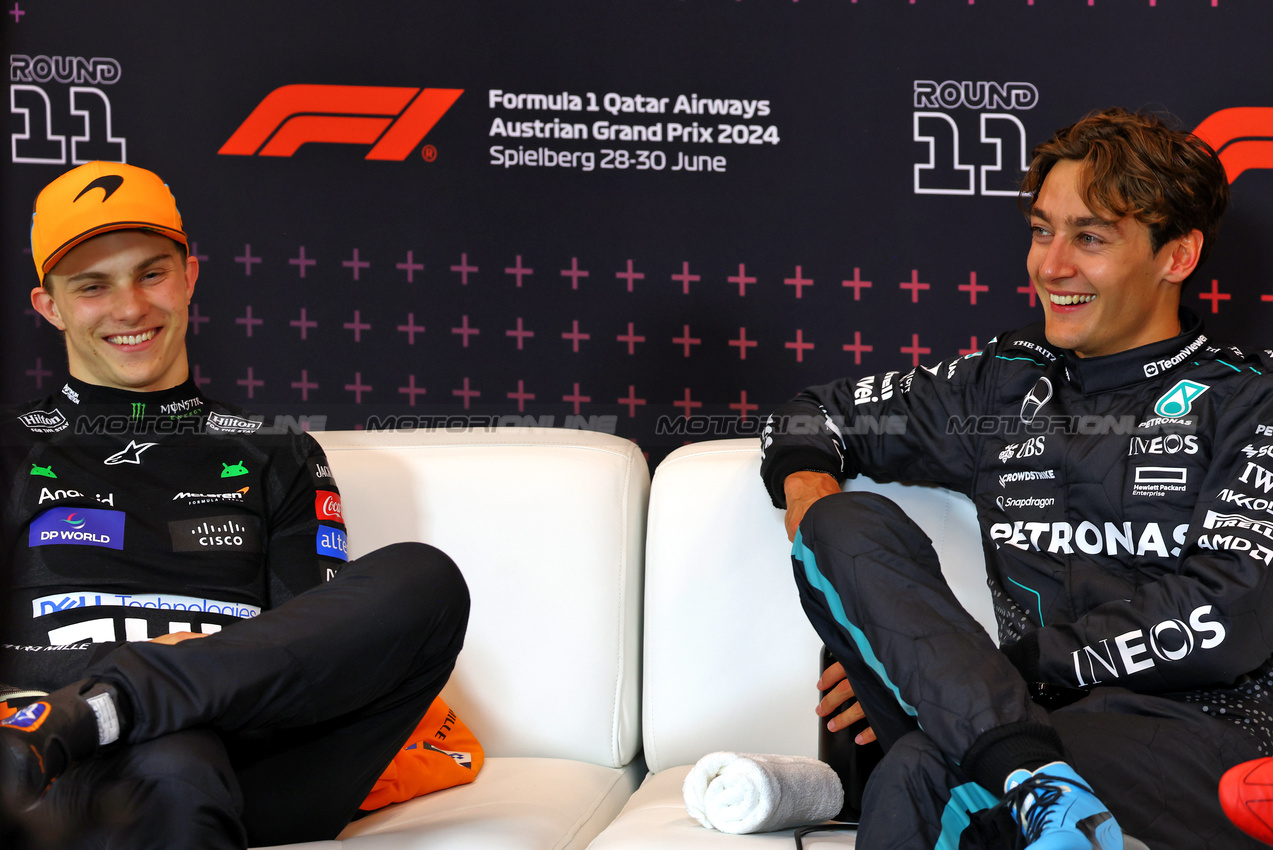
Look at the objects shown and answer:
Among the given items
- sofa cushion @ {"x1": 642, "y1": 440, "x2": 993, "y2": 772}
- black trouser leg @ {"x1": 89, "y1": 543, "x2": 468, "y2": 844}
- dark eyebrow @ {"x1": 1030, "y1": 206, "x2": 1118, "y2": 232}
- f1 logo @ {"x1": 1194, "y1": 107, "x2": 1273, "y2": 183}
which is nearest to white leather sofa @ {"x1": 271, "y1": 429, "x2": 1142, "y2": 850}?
sofa cushion @ {"x1": 642, "y1": 440, "x2": 993, "y2": 772}

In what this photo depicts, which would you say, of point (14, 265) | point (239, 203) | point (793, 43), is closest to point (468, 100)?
point (239, 203)

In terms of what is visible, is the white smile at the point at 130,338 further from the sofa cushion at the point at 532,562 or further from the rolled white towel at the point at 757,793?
the rolled white towel at the point at 757,793

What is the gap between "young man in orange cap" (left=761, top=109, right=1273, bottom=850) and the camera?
3.84ft

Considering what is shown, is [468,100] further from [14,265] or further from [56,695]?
[56,695]

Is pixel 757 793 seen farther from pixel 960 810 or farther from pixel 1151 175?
pixel 1151 175

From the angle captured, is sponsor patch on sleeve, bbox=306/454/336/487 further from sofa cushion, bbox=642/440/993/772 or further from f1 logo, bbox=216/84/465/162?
f1 logo, bbox=216/84/465/162

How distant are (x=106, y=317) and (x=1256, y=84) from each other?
6.72 feet

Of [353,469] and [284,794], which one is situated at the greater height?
A: [353,469]

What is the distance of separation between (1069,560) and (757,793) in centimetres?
58

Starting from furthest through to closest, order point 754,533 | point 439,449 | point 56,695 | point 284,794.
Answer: point 439,449, point 754,533, point 284,794, point 56,695

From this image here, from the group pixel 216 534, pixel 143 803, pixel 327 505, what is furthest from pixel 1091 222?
pixel 143 803

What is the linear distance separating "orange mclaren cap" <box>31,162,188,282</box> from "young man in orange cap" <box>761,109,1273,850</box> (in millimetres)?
986

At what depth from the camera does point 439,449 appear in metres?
1.87

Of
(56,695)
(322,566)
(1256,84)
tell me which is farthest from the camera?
(1256,84)
